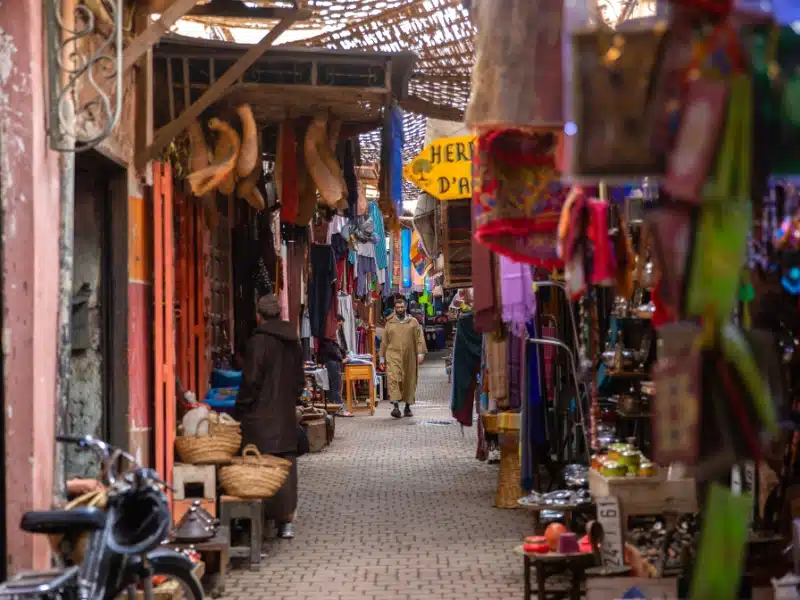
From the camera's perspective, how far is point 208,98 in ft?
23.8

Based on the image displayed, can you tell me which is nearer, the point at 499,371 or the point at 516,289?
the point at 516,289

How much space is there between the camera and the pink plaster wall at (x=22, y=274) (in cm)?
491

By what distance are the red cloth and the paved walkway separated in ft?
8.97

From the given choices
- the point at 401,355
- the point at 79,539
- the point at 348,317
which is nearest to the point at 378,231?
the point at 348,317

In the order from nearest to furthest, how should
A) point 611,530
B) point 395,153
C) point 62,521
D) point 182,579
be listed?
point 62,521
point 182,579
point 611,530
point 395,153

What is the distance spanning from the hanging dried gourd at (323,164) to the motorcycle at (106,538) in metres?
4.02

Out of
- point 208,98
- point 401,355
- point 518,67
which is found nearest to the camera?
point 518,67

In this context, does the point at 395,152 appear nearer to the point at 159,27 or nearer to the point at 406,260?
the point at 159,27

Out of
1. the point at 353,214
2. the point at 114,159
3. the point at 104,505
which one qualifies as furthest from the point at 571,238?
the point at 353,214

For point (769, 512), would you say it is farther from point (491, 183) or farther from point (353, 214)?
point (353, 214)

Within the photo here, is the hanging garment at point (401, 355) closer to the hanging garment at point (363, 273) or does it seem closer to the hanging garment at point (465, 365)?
the hanging garment at point (363, 273)

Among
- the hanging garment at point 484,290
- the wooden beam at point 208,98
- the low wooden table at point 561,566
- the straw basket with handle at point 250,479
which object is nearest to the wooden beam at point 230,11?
the wooden beam at point 208,98

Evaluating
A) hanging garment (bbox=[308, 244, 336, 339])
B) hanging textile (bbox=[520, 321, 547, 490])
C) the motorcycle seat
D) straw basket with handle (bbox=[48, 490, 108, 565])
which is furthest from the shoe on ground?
hanging garment (bbox=[308, 244, 336, 339])

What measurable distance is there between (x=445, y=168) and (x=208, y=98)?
2.00 metres
